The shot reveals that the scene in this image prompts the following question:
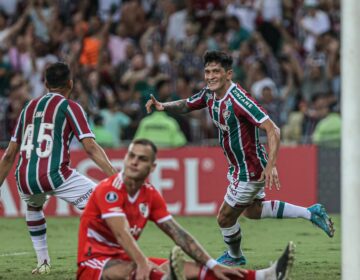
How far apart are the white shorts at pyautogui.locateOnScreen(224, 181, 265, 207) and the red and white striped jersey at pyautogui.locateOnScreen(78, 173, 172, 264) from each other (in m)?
2.91

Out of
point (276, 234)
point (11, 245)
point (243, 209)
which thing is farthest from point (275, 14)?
point (243, 209)

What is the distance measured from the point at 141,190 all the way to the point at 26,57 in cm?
1227

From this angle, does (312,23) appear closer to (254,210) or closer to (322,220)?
(254,210)

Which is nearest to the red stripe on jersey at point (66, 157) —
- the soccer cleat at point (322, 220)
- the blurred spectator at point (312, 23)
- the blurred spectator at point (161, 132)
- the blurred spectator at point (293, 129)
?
the soccer cleat at point (322, 220)

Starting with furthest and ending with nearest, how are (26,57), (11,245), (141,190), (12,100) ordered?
(26,57)
(12,100)
(11,245)
(141,190)

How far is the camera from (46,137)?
10578 mm

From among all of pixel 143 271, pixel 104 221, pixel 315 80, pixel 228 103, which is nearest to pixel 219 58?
pixel 228 103

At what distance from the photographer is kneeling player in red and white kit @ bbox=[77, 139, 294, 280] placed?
813cm

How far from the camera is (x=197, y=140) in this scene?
62.7 ft

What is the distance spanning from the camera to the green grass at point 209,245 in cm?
1118

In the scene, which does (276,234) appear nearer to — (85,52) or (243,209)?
(243,209)

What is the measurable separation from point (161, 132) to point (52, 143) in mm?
8099

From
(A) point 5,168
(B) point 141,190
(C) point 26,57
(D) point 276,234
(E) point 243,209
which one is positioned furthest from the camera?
(C) point 26,57

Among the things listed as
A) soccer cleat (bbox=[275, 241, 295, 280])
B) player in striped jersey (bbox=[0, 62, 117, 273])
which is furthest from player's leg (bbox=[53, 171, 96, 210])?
soccer cleat (bbox=[275, 241, 295, 280])
